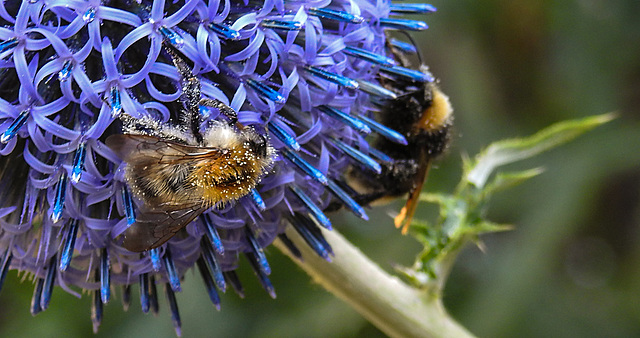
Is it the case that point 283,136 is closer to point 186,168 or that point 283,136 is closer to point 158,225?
point 186,168

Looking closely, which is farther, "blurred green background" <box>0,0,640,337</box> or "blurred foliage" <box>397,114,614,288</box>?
"blurred green background" <box>0,0,640,337</box>

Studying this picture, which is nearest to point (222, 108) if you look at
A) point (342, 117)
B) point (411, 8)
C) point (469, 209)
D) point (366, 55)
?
point (342, 117)

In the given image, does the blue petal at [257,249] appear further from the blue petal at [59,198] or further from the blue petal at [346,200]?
the blue petal at [59,198]

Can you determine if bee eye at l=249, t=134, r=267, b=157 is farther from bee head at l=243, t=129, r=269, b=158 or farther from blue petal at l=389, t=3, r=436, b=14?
blue petal at l=389, t=3, r=436, b=14

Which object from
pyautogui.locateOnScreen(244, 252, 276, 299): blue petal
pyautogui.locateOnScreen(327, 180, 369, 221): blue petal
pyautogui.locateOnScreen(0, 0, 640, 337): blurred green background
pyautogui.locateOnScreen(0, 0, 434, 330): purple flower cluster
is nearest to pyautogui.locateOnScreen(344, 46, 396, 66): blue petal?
pyautogui.locateOnScreen(0, 0, 434, 330): purple flower cluster

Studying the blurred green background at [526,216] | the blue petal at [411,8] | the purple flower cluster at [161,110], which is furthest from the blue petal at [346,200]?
the blurred green background at [526,216]
